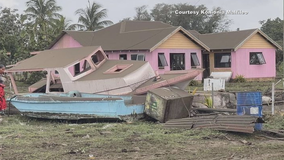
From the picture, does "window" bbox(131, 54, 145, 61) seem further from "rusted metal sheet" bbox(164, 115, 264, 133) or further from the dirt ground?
"rusted metal sheet" bbox(164, 115, 264, 133)

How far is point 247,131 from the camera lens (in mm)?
7844

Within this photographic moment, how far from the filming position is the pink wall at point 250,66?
86.2ft

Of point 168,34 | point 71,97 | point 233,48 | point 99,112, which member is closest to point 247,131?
point 99,112

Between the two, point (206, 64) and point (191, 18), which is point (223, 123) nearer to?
point (206, 64)

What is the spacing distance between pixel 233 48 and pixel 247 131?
60.9ft

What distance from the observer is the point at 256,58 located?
27.3 metres

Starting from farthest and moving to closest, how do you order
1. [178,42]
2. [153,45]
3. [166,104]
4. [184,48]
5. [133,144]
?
[184,48]
[178,42]
[153,45]
[166,104]
[133,144]

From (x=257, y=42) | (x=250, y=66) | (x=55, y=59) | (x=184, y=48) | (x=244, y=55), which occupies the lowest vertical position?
(x=250, y=66)

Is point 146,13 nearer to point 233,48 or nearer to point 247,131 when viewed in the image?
point 233,48

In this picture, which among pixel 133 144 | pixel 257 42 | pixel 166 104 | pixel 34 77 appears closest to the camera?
pixel 133 144

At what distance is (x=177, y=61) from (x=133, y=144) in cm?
1865

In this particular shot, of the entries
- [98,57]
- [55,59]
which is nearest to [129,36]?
[98,57]

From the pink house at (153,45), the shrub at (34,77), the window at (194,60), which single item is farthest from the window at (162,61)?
the shrub at (34,77)

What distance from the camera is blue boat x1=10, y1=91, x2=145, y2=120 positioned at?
10422mm
